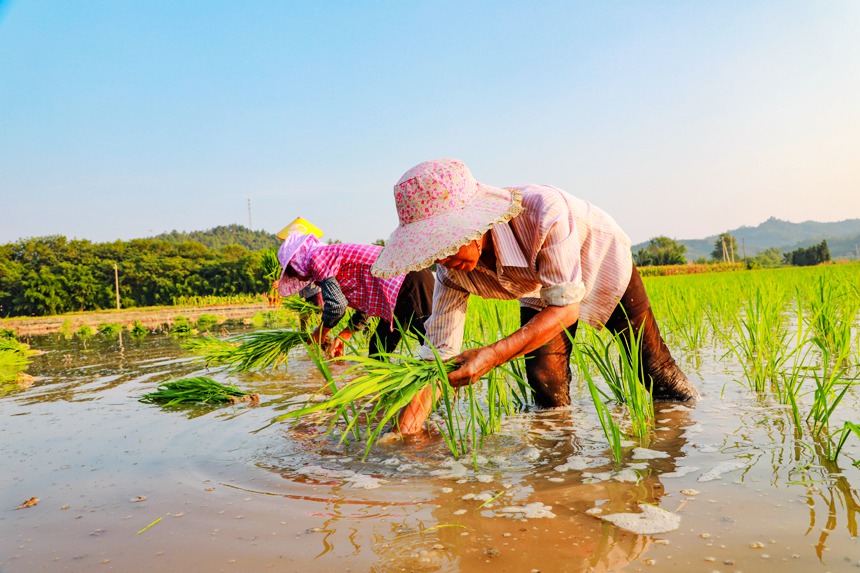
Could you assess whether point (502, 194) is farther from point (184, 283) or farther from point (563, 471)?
point (184, 283)

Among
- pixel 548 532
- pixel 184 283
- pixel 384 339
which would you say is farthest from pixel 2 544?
pixel 184 283

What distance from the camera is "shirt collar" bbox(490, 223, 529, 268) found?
6.19 ft

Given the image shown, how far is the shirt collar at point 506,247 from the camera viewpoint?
189 cm

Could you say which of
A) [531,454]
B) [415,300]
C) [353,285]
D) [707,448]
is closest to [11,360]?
[353,285]

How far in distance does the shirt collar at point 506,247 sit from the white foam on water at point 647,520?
0.74 metres

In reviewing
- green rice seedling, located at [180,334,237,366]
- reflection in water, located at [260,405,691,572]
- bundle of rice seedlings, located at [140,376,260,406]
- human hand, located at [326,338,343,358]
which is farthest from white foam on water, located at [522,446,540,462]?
green rice seedling, located at [180,334,237,366]

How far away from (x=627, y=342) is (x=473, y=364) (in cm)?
95

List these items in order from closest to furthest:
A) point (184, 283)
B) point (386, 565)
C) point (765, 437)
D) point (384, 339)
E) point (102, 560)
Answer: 1. point (386, 565)
2. point (102, 560)
3. point (765, 437)
4. point (384, 339)
5. point (184, 283)

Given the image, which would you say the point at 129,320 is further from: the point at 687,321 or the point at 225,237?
the point at 225,237

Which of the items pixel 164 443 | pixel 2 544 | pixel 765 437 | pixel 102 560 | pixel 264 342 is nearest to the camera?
pixel 102 560

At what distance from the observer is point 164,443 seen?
2.55 m

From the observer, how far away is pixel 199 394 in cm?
329

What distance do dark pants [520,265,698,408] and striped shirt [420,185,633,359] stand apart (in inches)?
3.7

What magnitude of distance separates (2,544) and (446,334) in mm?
1355
